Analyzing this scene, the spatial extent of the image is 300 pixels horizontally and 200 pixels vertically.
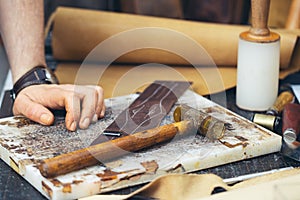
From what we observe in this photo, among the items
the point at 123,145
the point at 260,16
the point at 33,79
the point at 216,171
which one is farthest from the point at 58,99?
the point at 260,16

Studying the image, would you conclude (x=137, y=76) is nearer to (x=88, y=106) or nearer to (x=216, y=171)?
(x=88, y=106)

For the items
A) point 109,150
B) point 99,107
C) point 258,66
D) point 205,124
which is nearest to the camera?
point 109,150

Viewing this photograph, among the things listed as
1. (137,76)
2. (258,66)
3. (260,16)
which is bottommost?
(137,76)

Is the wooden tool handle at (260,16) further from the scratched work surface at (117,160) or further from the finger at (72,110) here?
the finger at (72,110)

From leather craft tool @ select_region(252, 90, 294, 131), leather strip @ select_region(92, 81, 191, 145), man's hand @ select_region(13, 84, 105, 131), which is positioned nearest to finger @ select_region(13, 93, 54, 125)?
man's hand @ select_region(13, 84, 105, 131)

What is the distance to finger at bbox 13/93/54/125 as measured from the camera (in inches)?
49.2

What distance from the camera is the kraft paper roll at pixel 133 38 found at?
1729 mm

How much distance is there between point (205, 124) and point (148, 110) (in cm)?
19

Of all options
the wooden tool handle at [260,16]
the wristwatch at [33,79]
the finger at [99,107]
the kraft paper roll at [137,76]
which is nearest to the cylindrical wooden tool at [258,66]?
the wooden tool handle at [260,16]

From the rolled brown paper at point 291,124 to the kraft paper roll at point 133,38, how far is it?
1.51 feet

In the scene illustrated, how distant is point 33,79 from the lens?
1392 mm

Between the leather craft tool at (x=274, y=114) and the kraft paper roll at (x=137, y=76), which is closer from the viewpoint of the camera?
the leather craft tool at (x=274, y=114)

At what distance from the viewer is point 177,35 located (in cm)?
174

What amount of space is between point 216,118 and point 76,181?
388mm
